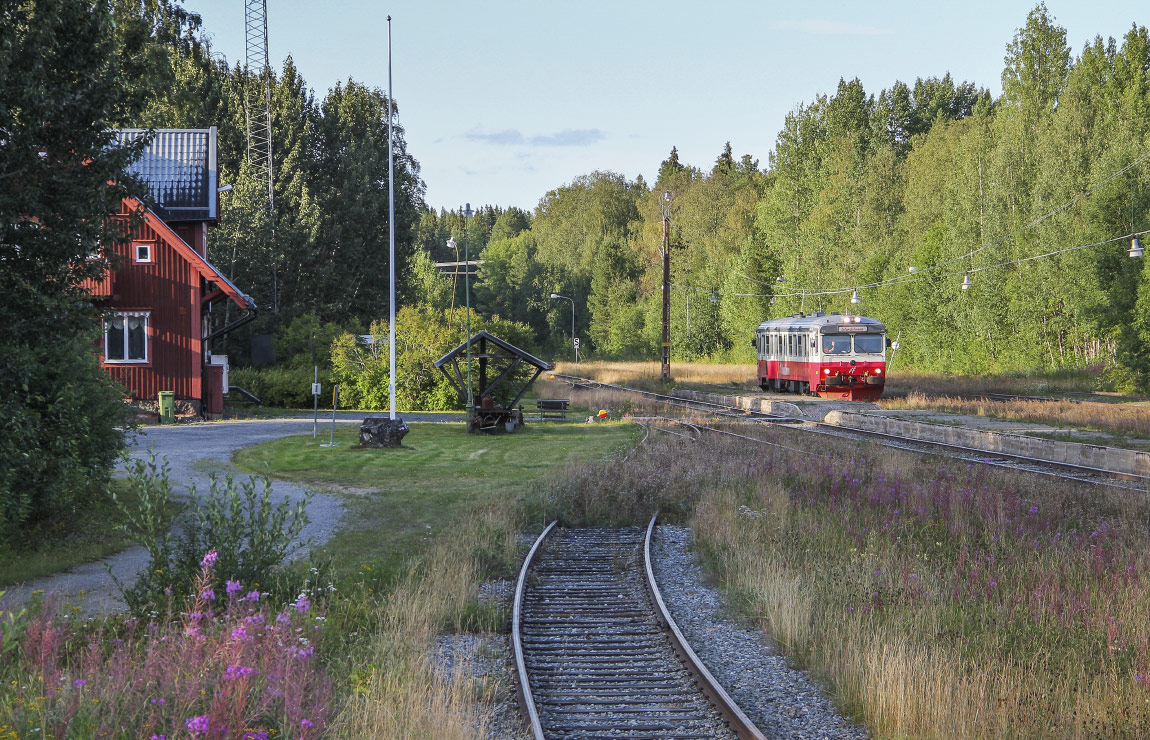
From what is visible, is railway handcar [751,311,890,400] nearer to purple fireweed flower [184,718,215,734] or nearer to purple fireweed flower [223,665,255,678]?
purple fireweed flower [223,665,255,678]

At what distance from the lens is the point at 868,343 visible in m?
37.3

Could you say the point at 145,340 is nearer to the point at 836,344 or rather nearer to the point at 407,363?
the point at 407,363

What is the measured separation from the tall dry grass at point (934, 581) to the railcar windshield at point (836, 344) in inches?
780

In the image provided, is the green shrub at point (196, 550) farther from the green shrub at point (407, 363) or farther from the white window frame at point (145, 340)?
the green shrub at point (407, 363)

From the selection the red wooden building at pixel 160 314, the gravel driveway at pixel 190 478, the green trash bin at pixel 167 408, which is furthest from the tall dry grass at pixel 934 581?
the red wooden building at pixel 160 314

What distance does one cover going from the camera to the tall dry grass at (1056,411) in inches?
1011

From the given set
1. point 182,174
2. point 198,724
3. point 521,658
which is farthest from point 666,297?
point 198,724

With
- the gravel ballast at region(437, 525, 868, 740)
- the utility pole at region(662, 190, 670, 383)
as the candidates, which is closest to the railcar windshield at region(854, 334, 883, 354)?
the utility pole at region(662, 190, 670, 383)

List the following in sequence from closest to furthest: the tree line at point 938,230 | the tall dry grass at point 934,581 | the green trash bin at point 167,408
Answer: the tall dry grass at point 934,581
the green trash bin at point 167,408
the tree line at point 938,230

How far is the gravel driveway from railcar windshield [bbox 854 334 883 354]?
1575 centimetres

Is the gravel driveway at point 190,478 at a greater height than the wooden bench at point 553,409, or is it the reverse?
the wooden bench at point 553,409

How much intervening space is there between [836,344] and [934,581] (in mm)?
28719

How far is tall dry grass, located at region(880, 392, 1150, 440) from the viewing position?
25.7 meters

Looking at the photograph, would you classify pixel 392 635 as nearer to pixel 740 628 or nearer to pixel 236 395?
pixel 740 628
